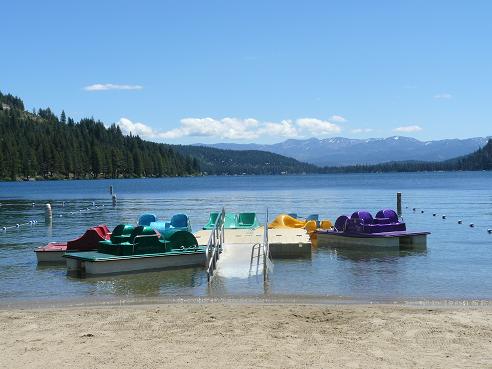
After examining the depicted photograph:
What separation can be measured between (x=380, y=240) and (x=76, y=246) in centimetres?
1383

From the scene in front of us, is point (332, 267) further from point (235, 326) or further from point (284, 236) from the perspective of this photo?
point (235, 326)

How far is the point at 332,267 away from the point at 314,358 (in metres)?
13.1

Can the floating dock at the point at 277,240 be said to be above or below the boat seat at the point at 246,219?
below

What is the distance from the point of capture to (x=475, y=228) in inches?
1547

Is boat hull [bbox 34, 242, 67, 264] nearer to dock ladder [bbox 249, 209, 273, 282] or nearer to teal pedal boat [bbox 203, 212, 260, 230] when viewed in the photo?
dock ladder [bbox 249, 209, 273, 282]

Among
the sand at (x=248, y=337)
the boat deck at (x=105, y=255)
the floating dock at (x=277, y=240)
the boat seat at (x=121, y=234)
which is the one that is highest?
the boat seat at (x=121, y=234)

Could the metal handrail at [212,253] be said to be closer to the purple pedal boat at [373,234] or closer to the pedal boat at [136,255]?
the pedal boat at [136,255]

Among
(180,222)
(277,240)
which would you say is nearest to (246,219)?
(180,222)

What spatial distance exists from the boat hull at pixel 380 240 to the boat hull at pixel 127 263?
934 cm

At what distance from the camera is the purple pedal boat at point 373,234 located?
28391 millimetres

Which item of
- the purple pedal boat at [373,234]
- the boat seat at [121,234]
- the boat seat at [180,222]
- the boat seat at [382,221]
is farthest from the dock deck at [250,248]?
the boat seat at [382,221]

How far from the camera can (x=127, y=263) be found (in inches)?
846

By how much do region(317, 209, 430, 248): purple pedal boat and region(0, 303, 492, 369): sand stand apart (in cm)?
1329

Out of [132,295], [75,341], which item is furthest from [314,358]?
[132,295]
